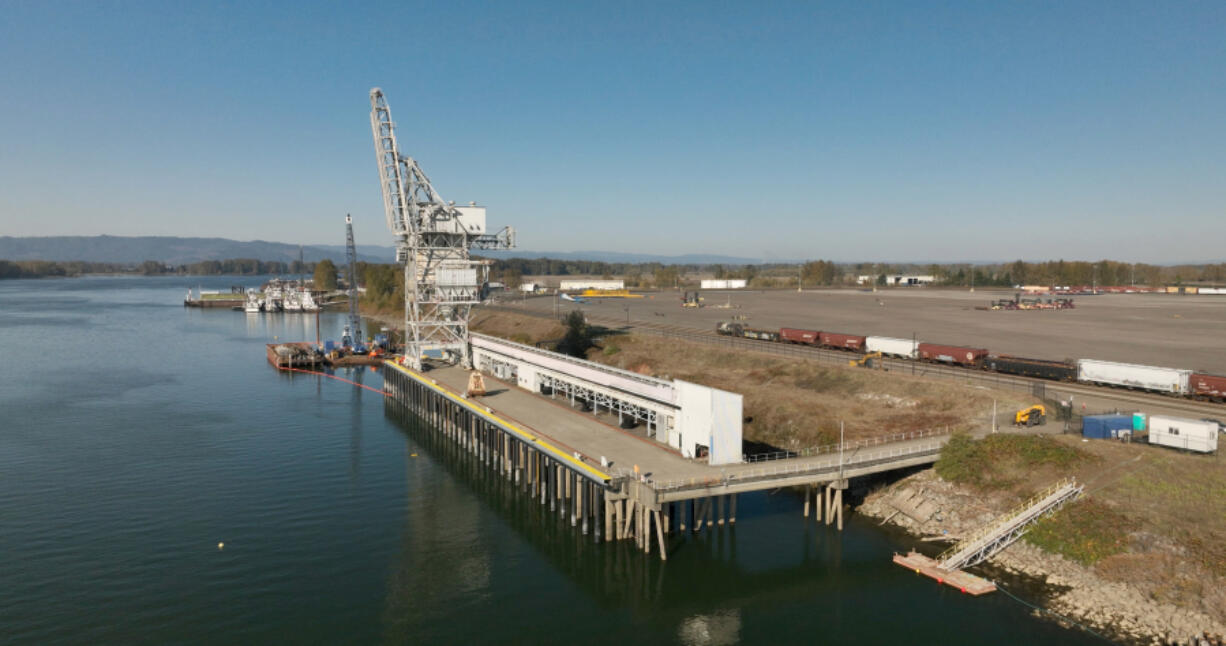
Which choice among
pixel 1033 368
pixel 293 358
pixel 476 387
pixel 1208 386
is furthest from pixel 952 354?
pixel 293 358

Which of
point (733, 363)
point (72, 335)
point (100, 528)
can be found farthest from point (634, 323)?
point (72, 335)

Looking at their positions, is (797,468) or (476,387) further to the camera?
(476,387)

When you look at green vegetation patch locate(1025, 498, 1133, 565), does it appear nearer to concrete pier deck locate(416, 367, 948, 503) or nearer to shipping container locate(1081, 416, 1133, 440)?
concrete pier deck locate(416, 367, 948, 503)

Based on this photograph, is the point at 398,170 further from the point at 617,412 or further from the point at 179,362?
the point at 179,362

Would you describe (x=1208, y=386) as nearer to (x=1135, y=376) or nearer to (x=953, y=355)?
(x=1135, y=376)

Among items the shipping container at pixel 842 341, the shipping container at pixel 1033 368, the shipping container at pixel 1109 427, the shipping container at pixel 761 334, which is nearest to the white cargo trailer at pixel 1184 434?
the shipping container at pixel 1109 427

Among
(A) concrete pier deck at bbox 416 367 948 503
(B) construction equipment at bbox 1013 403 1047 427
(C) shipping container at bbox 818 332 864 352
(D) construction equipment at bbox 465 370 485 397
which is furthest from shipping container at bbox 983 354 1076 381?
(D) construction equipment at bbox 465 370 485 397
